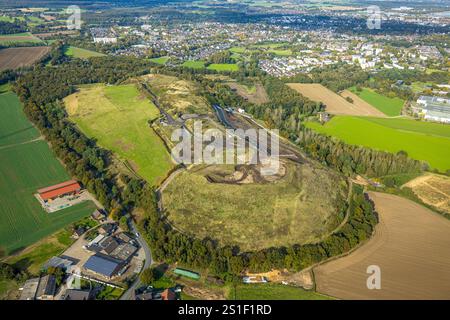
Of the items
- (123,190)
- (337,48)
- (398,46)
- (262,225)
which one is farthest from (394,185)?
(398,46)

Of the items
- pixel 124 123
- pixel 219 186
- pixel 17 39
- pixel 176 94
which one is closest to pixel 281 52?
pixel 176 94

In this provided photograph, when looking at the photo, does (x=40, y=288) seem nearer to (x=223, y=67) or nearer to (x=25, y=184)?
(x=25, y=184)

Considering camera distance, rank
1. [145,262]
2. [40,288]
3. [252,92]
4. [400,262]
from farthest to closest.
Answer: [252,92]
[400,262]
[145,262]
[40,288]

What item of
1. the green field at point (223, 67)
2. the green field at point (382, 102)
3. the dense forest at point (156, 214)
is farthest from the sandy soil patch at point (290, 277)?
the green field at point (223, 67)

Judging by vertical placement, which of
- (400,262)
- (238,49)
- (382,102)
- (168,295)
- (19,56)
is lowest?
(400,262)

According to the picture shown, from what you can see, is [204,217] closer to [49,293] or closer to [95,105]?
[49,293]
